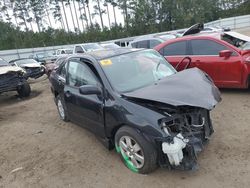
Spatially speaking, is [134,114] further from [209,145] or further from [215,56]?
[215,56]

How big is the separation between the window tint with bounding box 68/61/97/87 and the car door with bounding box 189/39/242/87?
3382mm

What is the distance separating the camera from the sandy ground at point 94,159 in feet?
12.0

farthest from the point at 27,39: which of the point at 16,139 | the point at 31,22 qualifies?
the point at 16,139

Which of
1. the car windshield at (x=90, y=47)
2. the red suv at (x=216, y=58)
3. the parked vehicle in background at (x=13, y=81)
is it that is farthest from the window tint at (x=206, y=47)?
the car windshield at (x=90, y=47)

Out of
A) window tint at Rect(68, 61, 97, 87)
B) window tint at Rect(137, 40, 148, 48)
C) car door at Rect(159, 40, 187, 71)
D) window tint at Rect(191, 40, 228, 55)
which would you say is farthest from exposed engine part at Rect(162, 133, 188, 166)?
window tint at Rect(137, 40, 148, 48)

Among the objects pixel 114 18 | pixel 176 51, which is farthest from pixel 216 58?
pixel 114 18

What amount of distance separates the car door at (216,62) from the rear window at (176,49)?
0.21 metres

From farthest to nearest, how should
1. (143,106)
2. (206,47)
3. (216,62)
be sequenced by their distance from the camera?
(206,47), (216,62), (143,106)

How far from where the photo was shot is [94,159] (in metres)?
4.48

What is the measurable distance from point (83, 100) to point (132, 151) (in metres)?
1.34

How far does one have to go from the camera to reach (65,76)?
5.58m

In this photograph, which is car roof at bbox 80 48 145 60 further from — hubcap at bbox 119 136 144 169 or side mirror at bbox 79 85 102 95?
hubcap at bbox 119 136 144 169

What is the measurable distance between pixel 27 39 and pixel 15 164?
4377 centimetres

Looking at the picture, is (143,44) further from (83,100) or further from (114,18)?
(114,18)
